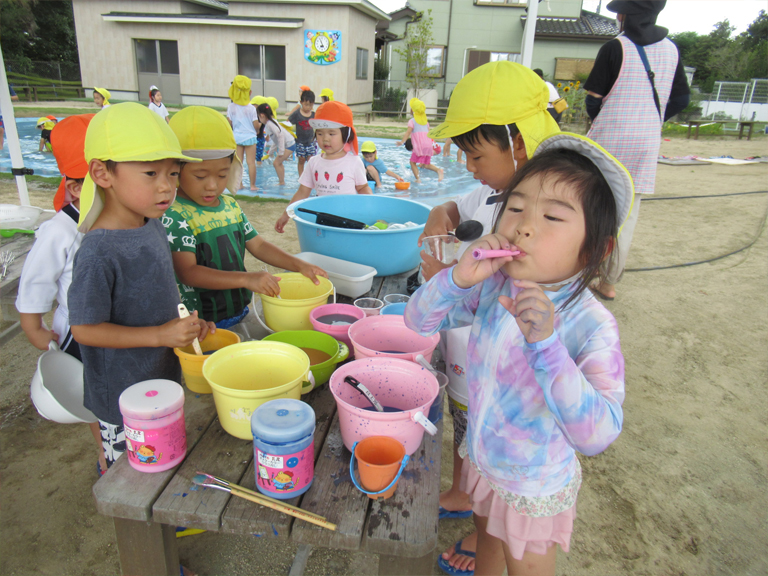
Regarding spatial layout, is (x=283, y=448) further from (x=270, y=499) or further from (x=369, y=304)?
(x=369, y=304)

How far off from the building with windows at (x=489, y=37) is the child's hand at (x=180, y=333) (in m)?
22.9

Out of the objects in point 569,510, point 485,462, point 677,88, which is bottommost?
point 569,510

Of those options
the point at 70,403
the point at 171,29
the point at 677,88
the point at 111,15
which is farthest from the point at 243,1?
the point at 70,403

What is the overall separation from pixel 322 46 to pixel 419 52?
497cm

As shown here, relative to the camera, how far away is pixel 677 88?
3.78 m

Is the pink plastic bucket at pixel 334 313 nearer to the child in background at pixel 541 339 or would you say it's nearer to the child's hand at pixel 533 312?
the child in background at pixel 541 339

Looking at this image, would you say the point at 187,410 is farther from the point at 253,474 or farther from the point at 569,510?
Answer: the point at 569,510

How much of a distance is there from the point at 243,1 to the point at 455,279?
22.1 meters

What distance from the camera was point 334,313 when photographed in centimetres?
190

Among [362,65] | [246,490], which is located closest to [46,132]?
[246,490]

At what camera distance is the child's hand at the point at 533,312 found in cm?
93

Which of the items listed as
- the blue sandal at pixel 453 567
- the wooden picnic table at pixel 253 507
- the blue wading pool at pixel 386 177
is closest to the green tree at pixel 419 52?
the blue wading pool at pixel 386 177

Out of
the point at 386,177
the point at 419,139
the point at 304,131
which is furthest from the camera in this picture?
the point at 386,177

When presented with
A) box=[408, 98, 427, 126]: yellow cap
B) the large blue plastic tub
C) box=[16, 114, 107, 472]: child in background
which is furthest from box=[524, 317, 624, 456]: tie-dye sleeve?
box=[408, 98, 427, 126]: yellow cap
